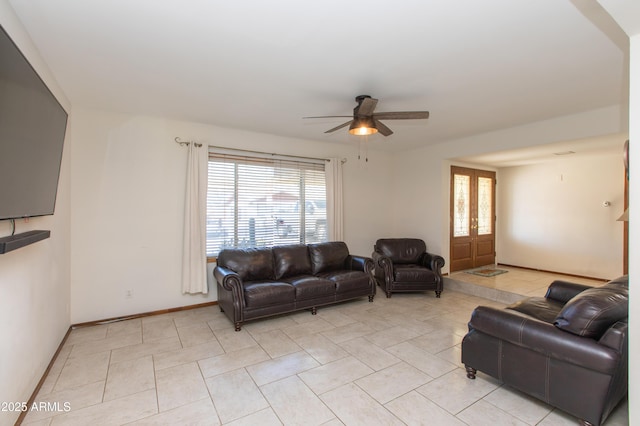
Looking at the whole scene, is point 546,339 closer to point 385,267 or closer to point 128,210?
point 385,267

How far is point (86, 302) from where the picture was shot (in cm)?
361

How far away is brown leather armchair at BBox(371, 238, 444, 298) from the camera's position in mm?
4758

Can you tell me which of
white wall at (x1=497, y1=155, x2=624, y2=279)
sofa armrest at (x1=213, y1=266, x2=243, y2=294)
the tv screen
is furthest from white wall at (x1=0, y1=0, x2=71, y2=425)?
white wall at (x1=497, y1=155, x2=624, y2=279)

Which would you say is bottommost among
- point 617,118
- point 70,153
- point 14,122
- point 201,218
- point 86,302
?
point 86,302

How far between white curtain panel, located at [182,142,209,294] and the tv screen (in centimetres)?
180

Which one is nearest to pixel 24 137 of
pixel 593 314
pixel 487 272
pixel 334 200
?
pixel 593 314

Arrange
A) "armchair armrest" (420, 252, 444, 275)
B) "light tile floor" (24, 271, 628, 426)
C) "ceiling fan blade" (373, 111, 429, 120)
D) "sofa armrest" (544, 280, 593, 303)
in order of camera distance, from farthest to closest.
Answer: "armchair armrest" (420, 252, 444, 275) < "sofa armrest" (544, 280, 593, 303) < "ceiling fan blade" (373, 111, 429, 120) < "light tile floor" (24, 271, 628, 426)

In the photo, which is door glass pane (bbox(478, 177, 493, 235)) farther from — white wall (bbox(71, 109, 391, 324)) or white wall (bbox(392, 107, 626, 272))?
white wall (bbox(71, 109, 391, 324))

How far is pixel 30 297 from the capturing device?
2260 millimetres

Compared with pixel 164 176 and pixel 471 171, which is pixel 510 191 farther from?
pixel 164 176

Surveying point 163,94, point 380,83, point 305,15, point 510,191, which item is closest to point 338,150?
point 380,83

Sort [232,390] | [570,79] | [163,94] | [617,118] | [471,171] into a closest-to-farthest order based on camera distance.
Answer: [232,390] → [570,79] → [163,94] → [617,118] → [471,171]

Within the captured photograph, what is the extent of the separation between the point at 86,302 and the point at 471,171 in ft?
22.4

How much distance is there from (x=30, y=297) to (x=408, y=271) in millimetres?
4438
